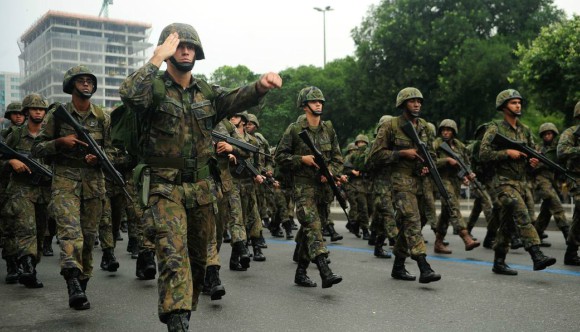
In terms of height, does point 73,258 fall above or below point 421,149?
below

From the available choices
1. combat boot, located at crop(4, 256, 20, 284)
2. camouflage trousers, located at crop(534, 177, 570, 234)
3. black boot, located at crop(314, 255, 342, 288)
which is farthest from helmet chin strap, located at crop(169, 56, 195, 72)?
camouflage trousers, located at crop(534, 177, 570, 234)

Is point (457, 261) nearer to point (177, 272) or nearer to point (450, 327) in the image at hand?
point (450, 327)

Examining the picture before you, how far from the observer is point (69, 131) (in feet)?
21.7

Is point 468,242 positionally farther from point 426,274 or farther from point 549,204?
point 426,274

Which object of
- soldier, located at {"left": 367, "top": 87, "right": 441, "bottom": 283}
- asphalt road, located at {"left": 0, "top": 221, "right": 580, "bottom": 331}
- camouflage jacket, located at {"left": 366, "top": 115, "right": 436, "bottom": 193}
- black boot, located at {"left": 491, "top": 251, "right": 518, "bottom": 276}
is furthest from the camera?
black boot, located at {"left": 491, "top": 251, "right": 518, "bottom": 276}

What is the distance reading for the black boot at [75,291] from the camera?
6129 millimetres

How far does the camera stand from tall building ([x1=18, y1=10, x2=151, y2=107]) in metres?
103

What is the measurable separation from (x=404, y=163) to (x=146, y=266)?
10.6 feet

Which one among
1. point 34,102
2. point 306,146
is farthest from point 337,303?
point 34,102

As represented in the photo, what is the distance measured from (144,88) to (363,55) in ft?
110

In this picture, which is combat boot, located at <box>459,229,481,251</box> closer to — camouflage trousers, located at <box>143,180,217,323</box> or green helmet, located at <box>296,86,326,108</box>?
green helmet, located at <box>296,86,326,108</box>

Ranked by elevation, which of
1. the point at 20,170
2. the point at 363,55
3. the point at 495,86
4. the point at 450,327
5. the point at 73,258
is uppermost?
the point at 363,55

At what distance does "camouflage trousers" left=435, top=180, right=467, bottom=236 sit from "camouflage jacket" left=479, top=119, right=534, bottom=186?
1654mm

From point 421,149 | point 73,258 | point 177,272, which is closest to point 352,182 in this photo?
point 421,149
